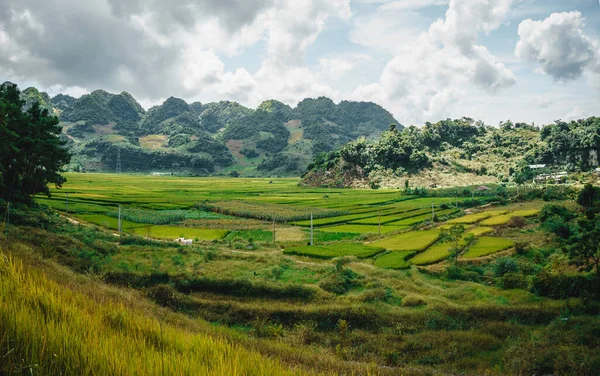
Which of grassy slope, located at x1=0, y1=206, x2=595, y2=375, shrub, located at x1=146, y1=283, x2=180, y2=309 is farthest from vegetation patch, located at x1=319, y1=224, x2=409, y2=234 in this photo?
shrub, located at x1=146, y1=283, x2=180, y2=309

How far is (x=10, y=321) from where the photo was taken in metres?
2.60

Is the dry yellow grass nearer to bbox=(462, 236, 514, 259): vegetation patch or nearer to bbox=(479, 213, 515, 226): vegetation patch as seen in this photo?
bbox=(462, 236, 514, 259): vegetation patch

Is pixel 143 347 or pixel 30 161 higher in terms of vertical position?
pixel 30 161

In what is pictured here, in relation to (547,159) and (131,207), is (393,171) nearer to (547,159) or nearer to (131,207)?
(547,159)

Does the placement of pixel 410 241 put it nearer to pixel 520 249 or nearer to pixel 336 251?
pixel 336 251

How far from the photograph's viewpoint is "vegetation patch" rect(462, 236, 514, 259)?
2562 centimetres

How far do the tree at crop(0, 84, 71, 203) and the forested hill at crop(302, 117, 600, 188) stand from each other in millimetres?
70983

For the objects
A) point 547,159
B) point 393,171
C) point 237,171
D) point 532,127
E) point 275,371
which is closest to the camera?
point 275,371

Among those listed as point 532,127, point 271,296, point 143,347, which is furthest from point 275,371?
point 532,127

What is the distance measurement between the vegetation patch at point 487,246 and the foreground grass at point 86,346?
994 inches

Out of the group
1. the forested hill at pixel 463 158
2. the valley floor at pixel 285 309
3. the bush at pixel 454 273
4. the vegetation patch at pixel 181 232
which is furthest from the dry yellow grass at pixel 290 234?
the forested hill at pixel 463 158

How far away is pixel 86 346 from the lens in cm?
252

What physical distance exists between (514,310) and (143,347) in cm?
1507

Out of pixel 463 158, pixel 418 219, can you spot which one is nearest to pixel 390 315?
pixel 418 219
